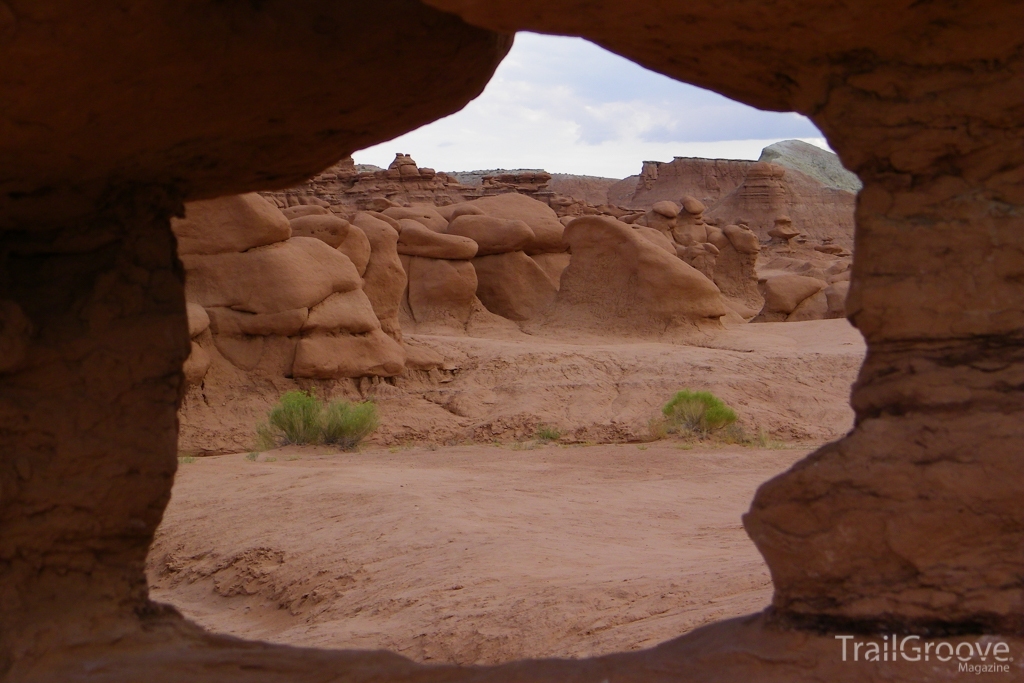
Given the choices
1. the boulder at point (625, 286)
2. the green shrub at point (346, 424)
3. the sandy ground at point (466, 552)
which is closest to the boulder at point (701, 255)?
the boulder at point (625, 286)

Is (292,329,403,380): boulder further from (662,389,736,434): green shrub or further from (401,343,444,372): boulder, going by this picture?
(662,389,736,434): green shrub

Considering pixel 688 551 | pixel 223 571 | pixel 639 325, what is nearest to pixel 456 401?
pixel 639 325

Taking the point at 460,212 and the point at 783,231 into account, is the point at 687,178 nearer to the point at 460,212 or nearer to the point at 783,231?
the point at 783,231

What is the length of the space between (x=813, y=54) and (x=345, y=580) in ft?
14.2

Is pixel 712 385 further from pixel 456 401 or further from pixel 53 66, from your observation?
pixel 53 66

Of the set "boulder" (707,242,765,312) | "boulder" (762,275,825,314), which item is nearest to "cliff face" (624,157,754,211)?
"boulder" (707,242,765,312)

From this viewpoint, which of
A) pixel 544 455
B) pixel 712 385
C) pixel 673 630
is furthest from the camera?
pixel 712 385

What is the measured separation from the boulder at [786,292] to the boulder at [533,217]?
5.78 metres

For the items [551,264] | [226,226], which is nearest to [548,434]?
[226,226]

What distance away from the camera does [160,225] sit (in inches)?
153

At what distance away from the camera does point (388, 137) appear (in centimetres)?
399

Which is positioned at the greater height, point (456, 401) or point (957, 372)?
point (957, 372)

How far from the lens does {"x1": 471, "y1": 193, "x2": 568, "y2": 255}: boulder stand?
61.4 feet

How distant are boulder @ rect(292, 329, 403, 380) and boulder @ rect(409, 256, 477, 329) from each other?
10.8 ft
